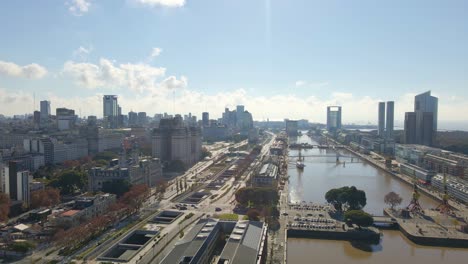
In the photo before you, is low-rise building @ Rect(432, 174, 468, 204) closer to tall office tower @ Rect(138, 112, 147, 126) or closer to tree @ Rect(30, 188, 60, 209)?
tree @ Rect(30, 188, 60, 209)

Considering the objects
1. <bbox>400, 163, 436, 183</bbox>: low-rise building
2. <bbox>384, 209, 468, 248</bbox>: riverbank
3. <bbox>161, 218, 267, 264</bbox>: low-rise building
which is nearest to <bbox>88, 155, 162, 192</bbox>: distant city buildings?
<bbox>161, 218, 267, 264</bbox>: low-rise building

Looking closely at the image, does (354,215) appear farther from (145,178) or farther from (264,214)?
(145,178)

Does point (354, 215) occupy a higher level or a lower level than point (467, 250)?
higher

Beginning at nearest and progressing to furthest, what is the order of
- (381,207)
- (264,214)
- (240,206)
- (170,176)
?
(264,214) → (240,206) → (381,207) → (170,176)

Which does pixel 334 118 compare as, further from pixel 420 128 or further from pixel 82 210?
pixel 82 210

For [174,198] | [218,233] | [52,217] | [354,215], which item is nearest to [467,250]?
[354,215]

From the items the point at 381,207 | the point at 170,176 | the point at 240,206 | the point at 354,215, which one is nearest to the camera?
the point at 354,215

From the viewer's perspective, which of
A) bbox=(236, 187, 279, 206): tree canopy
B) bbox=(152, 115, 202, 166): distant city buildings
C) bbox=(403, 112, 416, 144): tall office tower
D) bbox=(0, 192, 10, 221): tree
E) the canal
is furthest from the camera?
Result: bbox=(403, 112, 416, 144): tall office tower
